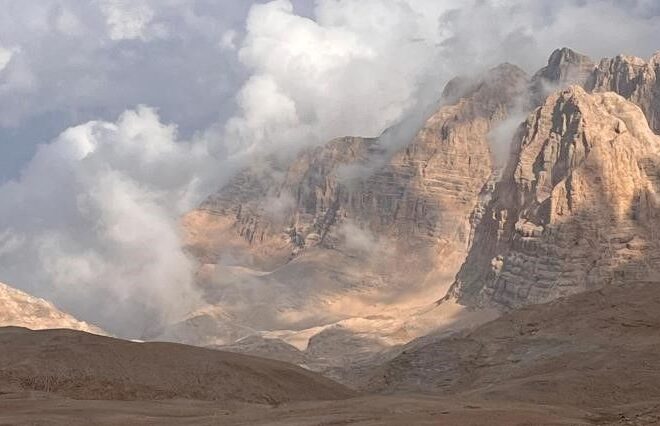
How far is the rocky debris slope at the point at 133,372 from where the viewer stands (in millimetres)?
35031

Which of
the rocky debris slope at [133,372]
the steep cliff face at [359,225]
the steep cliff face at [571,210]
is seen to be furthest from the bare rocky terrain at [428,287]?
the steep cliff face at [359,225]

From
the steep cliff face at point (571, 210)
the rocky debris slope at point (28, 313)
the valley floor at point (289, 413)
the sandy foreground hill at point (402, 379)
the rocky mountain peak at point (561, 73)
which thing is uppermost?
the rocky mountain peak at point (561, 73)

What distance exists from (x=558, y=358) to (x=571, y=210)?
1853 inches

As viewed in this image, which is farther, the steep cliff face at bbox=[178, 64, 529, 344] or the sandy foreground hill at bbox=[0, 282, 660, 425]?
the steep cliff face at bbox=[178, 64, 529, 344]

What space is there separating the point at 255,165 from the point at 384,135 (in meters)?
31.3

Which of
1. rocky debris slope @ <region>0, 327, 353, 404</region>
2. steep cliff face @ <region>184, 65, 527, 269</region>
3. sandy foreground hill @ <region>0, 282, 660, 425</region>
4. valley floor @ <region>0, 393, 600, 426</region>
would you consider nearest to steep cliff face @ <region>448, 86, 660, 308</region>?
sandy foreground hill @ <region>0, 282, 660, 425</region>

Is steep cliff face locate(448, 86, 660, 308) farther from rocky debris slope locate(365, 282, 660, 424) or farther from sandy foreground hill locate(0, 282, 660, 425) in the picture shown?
rocky debris slope locate(365, 282, 660, 424)

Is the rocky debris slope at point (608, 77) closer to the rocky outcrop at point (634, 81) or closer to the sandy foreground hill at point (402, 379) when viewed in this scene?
the rocky outcrop at point (634, 81)

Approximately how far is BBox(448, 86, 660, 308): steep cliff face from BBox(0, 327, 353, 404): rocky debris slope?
54691mm

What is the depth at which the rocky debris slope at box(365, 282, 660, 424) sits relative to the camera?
129 feet

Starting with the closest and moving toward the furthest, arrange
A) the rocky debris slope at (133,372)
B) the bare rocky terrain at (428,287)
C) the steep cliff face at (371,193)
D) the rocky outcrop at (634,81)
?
1. the bare rocky terrain at (428,287)
2. the rocky debris slope at (133,372)
3. the rocky outcrop at (634,81)
4. the steep cliff face at (371,193)

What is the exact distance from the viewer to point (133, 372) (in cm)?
3653

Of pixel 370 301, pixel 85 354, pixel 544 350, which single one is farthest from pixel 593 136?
pixel 85 354

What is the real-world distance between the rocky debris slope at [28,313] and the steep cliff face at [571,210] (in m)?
44.0
